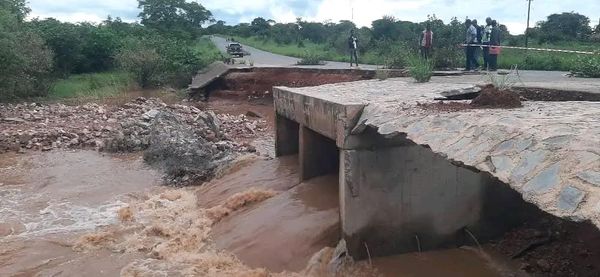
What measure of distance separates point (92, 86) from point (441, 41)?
54.5ft

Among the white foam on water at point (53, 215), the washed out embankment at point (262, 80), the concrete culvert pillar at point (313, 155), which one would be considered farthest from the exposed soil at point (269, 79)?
the white foam on water at point (53, 215)

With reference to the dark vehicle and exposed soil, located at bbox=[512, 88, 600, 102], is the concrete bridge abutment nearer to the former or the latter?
exposed soil, located at bbox=[512, 88, 600, 102]

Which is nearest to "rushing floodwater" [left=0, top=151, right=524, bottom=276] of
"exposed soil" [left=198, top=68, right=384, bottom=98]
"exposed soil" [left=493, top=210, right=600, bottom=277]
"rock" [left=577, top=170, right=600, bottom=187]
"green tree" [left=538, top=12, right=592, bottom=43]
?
"exposed soil" [left=493, top=210, right=600, bottom=277]

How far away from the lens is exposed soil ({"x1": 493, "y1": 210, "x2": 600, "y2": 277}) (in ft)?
23.0

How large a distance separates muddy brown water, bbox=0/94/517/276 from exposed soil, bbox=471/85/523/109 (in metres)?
2.21

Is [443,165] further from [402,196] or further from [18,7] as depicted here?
[18,7]

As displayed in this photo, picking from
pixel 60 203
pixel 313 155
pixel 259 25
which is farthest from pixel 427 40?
pixel 259 25

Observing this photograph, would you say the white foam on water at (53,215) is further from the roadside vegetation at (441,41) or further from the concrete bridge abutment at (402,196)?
the roadside vegetation at (441,41)

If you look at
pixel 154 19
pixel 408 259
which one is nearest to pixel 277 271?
pixel 408 259

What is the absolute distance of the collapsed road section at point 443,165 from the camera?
11.7 feet

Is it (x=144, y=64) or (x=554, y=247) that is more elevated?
(x=144, y=64)

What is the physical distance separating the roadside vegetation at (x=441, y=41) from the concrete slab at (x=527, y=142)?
25.5 ft

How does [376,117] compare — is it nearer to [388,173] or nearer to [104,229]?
[388,173]

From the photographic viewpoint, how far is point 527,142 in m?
4.07
